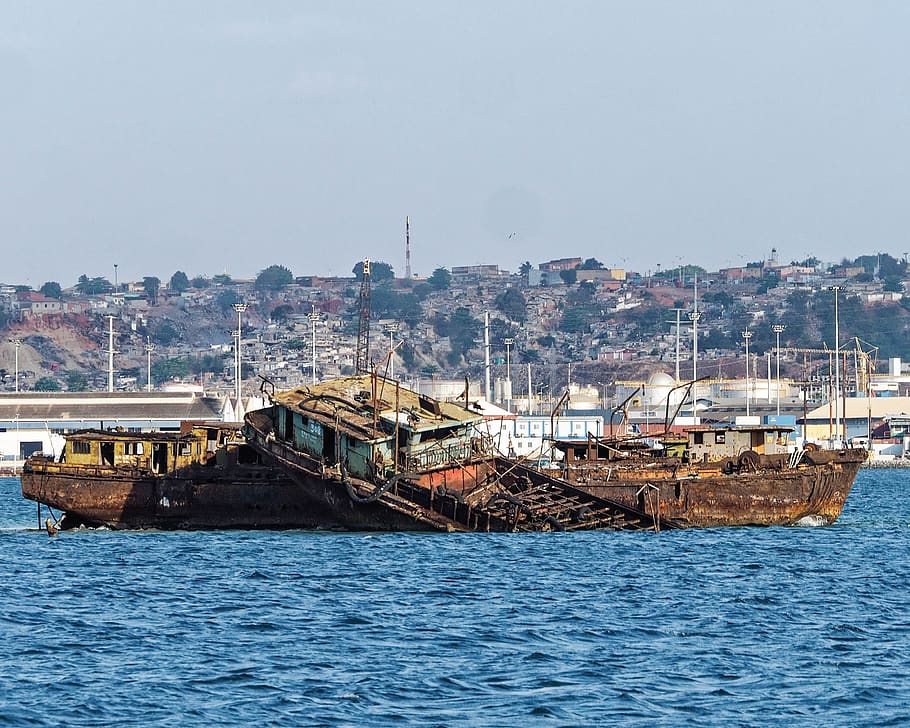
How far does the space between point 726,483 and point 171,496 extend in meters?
23.0

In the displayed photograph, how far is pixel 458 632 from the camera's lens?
40.2 metres

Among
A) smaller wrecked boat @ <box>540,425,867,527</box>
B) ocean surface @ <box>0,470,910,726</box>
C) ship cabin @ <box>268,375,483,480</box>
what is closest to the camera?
ocean surface @ <box>0,470,910,726</box>

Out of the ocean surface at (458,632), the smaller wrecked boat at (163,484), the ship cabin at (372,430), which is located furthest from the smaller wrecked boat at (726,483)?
the smaller wrecked boat at (163,484)

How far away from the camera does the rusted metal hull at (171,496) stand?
6838cm

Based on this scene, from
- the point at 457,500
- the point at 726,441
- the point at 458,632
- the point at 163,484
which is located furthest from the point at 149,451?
the point at 458,632

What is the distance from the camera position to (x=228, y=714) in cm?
3138

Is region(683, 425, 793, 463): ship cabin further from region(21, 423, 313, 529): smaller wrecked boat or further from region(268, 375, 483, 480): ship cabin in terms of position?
region(21, 423, 313, 529): smaller wrecked boat

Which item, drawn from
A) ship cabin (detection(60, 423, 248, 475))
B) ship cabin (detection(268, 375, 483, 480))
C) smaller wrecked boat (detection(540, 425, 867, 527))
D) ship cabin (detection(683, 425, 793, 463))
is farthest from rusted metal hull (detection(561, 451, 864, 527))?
ship cabin (detection(60, 423, 248, 475))

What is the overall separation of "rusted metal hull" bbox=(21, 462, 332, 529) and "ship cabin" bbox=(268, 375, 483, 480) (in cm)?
253

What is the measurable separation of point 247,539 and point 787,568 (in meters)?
21.5

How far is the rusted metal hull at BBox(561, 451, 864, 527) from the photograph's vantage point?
218 feet

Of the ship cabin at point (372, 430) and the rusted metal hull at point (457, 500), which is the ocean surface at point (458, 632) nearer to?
the rusted metal hull at point (457, 500)

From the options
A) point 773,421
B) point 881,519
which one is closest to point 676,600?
point 881,519

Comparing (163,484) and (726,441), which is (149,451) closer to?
(163,484)
